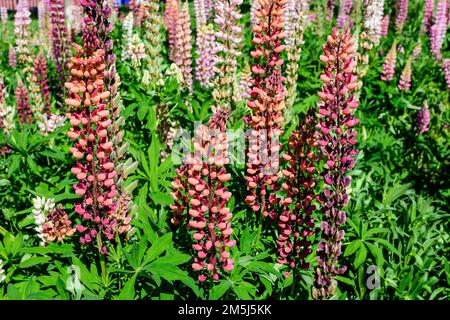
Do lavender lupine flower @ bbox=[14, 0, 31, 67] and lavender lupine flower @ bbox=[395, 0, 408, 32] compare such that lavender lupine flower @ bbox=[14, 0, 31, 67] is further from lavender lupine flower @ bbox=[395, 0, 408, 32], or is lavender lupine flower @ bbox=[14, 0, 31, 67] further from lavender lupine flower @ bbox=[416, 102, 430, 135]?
lavender lupine flower @ bbox=[395, 0, 408, 32]

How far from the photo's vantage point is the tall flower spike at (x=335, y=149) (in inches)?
100

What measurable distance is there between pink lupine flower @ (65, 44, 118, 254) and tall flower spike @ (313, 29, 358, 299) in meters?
1.15

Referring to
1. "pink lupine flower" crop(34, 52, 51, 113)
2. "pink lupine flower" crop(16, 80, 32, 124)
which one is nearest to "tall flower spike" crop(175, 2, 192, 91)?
"pink lupine flower" crop(34, 52, 51, 113)

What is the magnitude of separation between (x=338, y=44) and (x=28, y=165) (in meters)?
2.82

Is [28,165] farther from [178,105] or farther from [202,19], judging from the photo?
[202,19]

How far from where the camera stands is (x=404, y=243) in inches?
153

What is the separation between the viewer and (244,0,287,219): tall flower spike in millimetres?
2990

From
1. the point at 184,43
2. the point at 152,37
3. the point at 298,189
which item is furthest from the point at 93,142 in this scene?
the point at 184,43

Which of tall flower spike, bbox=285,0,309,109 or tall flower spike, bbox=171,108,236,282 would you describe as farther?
tall flower spike, bbox=285,0,309,109

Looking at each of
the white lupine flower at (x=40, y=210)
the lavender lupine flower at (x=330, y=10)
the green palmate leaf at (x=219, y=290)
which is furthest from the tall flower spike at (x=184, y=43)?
the lavender lupine flower at (x=330, y=10)

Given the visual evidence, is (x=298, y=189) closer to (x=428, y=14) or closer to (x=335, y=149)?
(x=335, y=149)

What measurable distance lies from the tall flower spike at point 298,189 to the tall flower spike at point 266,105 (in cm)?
13

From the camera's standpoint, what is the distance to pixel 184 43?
17.6 feet
